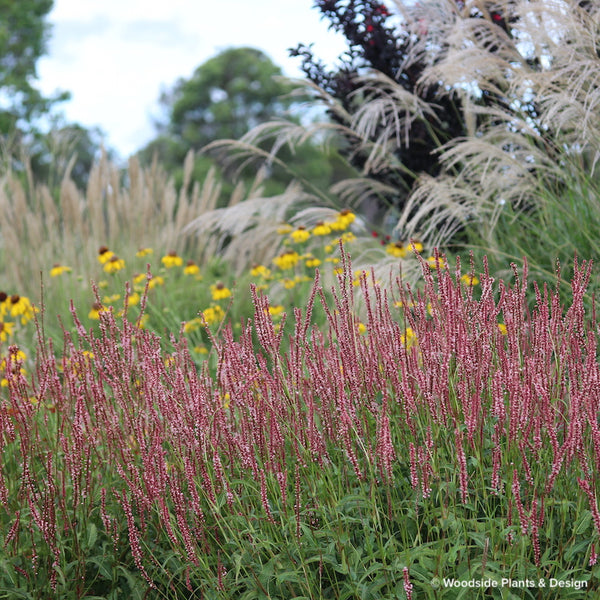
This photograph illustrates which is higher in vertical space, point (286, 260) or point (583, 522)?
point (286, 260)

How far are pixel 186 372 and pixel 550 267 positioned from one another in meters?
2.94

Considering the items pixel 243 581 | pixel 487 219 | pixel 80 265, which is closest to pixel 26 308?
pixel 80 265

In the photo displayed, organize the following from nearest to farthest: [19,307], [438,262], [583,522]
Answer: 1. [583,522]
2. [438,262]
3. [19,307]

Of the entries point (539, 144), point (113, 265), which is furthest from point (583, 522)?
point (113, 265)

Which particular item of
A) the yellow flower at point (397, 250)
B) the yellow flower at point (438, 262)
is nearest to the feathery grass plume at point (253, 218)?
the yellow flower at point (397, 250)

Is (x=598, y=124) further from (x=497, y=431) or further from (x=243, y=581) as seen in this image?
(x=243, y=581)

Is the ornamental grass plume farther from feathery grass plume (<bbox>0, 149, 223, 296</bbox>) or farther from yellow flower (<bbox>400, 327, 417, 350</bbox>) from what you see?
feathery grass plume (<bbox>0, 149, 223, 296</bbox>)

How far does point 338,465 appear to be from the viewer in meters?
2.56

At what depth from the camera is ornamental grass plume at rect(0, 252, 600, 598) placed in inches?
84.4

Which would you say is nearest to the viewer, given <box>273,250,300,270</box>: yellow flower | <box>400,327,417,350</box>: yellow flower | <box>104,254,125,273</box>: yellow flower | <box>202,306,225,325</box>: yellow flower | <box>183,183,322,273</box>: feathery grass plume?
<box>400,327,417,350</box>: yellow flower

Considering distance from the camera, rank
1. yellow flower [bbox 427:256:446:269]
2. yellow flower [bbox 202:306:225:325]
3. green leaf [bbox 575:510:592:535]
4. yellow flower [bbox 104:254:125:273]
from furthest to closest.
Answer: yellow flower [bbox 104:254:125:273] < yellow flower [bbox 202:306:225:325] < yellow flower [bbox 427:256:446:269] < green leaf [bbox 575:510:592:535]

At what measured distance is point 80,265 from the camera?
7.51m

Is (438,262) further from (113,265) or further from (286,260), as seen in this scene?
(113,265)

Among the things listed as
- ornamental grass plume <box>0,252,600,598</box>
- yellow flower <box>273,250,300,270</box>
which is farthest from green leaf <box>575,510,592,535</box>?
yellow flower <box>273,250,300,270</box>
